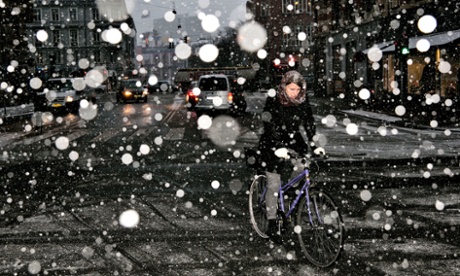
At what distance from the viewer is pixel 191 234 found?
21.5ft

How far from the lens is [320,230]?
522 centimetres

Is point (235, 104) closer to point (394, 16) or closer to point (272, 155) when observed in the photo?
point (394, 16)

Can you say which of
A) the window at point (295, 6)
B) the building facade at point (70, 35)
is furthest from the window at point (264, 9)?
the building facade at point (70, 35)

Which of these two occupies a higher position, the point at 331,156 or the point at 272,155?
the point at 272,155

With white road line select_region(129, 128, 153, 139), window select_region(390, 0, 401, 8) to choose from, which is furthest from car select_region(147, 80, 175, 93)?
white road line select_region(129, 128, 153, 139)

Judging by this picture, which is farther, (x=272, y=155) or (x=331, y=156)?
(x=331, y=156)

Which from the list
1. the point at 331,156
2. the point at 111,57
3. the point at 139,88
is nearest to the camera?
the point at 331,156

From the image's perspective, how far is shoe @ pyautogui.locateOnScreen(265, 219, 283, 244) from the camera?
5.93m

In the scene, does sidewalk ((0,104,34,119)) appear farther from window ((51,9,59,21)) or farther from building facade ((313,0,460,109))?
window ((51,9,59,21))

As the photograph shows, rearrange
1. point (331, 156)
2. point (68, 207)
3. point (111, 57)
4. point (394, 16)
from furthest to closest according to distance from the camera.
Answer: point (111, 57) < point (394, 16) < point (331, 156) < point (68, 207)

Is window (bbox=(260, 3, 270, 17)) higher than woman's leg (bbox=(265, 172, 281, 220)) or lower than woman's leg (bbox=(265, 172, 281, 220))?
higher

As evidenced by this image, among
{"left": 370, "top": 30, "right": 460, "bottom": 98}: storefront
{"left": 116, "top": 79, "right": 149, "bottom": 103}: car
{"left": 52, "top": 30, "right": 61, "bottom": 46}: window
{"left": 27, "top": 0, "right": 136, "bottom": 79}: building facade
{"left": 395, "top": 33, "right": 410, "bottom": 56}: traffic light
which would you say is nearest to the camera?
{"left": 395, "top": 33, "right": 410, "bottom": 56}: traffic light

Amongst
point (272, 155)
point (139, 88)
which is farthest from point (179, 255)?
point (139, 88)

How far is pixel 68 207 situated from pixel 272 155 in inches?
142
